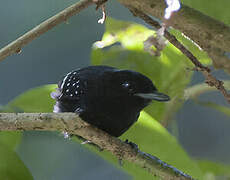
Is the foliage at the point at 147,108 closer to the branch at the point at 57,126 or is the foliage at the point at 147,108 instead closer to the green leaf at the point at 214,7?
the green leaf at the point at 214,7

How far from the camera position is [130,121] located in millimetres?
1094

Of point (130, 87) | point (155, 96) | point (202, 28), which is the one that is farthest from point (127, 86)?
point (202, 28)

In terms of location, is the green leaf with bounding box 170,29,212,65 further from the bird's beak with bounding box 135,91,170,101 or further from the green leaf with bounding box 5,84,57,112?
the green leaf with bounding box 5,84,57,112

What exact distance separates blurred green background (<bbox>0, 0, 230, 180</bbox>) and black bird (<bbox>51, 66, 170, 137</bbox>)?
101 mm

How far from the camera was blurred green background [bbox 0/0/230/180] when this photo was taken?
3.70 feet

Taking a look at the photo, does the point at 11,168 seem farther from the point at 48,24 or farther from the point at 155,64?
the point at 155,64

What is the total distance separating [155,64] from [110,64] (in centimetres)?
17

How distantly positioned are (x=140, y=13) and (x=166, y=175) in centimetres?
30

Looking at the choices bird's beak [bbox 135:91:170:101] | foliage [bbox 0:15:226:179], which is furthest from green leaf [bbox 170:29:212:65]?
bird's beak [bbox 135:91:170:101]

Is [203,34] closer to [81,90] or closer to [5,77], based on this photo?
[81,90]

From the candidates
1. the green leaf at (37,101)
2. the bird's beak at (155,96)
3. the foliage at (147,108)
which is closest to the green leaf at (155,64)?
the foliage at (147,108)

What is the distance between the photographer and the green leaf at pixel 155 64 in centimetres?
142

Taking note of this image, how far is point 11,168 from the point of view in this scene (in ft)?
3.31

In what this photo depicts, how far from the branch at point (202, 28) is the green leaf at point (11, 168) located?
63 cm
